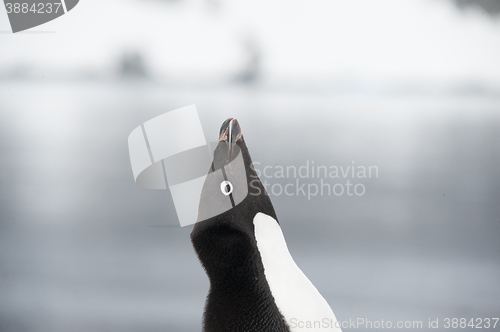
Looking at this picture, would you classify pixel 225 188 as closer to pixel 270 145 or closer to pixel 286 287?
pixel 286 287

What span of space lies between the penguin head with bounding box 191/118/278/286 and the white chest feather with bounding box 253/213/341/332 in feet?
0.12

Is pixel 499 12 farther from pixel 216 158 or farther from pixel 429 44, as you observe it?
pixel 216 158

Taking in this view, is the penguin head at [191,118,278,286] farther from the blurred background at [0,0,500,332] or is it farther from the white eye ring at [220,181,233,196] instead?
the blurred background at [0,0,500,332]

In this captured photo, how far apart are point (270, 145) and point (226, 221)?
30.4 inches

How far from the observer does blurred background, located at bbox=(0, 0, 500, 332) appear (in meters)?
1.40

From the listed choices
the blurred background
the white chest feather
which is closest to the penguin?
the white chest feather

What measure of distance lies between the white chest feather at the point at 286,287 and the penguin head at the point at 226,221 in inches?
1.4

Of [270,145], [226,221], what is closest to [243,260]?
[226,221]

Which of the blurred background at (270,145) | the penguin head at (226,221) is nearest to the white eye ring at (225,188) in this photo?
the penguin head at (226,221)

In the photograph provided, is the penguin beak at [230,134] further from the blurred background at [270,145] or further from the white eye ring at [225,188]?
the blurred background at [270,145]

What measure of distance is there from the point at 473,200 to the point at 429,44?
607 mm

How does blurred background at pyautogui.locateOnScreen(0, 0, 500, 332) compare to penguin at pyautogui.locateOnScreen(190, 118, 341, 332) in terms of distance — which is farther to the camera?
blurred background at pyautogui.locateOnScreen(0, 0, 500, 332)

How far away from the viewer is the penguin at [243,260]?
2.25ft

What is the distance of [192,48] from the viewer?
1.39 meters
